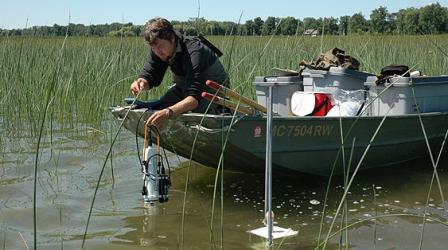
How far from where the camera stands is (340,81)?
5.63m

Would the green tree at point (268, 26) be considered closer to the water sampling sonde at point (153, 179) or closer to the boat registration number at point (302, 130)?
the boat registration number at point (302, 130)

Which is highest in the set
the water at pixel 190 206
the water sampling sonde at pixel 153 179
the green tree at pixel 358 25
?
the green tree at pixel 358 25

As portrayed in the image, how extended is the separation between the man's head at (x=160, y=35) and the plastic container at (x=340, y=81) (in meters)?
1.83

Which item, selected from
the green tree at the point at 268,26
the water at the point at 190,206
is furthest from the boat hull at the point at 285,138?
the green tree at the point at 268,26

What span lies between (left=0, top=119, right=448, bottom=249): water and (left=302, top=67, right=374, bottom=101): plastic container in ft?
2.55

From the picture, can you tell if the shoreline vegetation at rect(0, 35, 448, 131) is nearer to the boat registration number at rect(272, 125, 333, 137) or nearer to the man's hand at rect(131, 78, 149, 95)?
the man's hand at rect(131, 78, 149, 95)

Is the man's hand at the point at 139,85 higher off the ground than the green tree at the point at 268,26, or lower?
lower

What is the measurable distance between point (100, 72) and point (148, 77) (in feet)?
9.24

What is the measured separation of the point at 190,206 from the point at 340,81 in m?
2.10

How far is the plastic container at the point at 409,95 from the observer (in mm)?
5188

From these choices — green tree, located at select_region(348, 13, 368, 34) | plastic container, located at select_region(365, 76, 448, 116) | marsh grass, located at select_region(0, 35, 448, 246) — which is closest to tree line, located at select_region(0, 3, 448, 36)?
green tree, located at select_region(348, 13, 368, 34)

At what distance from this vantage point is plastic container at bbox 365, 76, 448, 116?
519 cm

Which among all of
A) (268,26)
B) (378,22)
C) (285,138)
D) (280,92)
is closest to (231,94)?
(285,138)

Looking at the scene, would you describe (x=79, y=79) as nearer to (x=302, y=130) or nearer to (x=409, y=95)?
(x=302, y=130)
